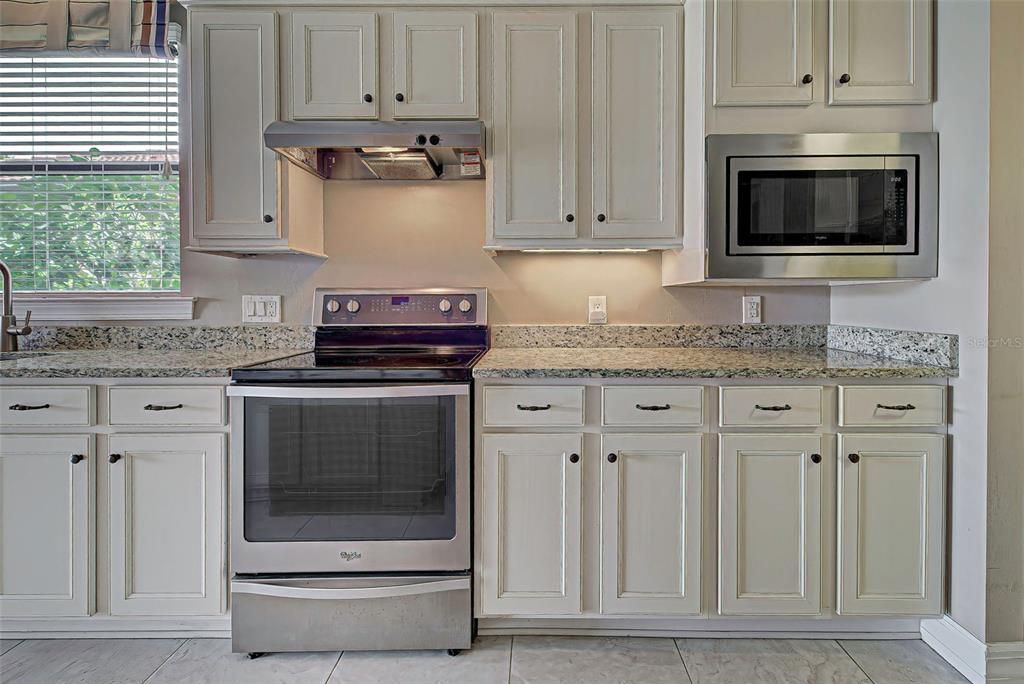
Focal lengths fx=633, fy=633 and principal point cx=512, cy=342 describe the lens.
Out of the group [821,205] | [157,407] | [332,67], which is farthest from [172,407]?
[821,205]

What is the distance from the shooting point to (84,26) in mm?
2445

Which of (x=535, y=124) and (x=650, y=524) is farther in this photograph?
(x=535, y=124)

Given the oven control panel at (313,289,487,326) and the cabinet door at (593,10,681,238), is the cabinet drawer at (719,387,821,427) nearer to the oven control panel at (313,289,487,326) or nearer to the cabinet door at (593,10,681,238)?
the cabinet door at (593,10,681,238)

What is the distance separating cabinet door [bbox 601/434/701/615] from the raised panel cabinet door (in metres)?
1.12

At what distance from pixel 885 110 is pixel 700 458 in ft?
4.14

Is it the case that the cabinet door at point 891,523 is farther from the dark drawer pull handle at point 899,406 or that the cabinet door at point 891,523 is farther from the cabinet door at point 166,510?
the cabinet door at point 166,510

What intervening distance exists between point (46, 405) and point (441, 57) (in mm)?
1694

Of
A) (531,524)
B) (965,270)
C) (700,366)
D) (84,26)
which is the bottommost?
(531,524)

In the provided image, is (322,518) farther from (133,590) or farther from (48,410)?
(48,410)

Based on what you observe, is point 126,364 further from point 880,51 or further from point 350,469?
point 880,51

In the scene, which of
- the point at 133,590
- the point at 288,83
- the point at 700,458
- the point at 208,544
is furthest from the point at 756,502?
the point at 288,83

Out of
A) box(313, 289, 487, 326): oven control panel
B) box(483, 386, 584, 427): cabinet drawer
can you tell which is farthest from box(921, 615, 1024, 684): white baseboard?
box(313, 289, 487, 326): oven control panel

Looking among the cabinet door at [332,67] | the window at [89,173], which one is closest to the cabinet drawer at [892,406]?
the cabinet door at [332,67]

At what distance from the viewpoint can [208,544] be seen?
1945 millimetres
